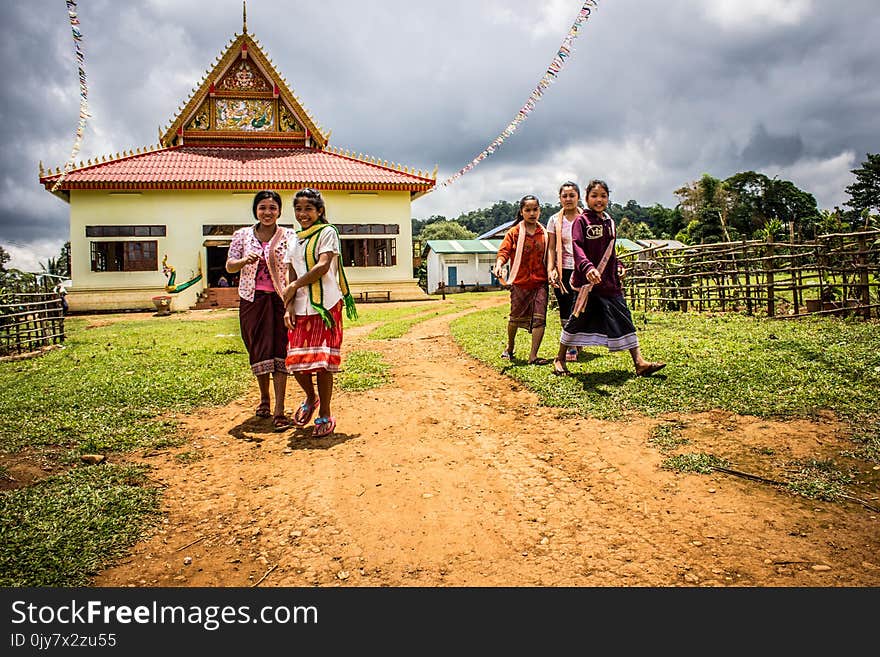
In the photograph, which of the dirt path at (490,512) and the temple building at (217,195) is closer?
the dirt path at (490,512)

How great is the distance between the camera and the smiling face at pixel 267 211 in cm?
454

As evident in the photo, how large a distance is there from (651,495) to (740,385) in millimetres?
2307

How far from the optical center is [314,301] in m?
4.18

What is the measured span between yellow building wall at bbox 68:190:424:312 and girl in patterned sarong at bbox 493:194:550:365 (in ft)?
55.8

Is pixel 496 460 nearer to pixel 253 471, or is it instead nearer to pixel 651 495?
pixel 651 495

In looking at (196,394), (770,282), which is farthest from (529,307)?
(770,282)

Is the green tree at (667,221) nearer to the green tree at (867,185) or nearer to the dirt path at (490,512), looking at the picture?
the green tree at (867,185)

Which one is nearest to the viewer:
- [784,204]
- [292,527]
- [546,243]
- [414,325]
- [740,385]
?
[292,527]

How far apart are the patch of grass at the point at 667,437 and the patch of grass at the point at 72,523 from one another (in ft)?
9.73

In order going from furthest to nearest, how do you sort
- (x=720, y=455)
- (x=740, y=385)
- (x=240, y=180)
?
(x=240, y=180) < (x=740, y=385) < (x=720, y=455)

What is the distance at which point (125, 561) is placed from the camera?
245 centimetres

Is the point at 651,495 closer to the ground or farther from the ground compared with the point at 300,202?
closer to the ground

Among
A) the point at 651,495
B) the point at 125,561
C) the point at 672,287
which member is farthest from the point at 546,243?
the point at 672,287

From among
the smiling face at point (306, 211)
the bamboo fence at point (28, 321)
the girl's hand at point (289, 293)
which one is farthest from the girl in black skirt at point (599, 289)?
the bamboo fence at point (28, 321)
